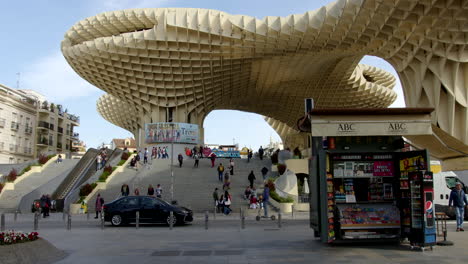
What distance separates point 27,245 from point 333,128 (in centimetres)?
683

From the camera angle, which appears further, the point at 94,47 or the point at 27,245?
the point at 94,47

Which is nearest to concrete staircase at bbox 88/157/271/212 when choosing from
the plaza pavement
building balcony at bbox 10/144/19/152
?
the plaza pavement

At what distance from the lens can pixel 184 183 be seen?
28906 mm

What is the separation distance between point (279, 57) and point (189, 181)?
17687mm

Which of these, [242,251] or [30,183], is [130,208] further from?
[30,183]

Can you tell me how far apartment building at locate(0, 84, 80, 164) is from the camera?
49500 millimetres

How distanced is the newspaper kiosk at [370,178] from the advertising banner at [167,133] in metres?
37.7

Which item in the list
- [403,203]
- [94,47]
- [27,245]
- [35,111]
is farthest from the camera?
[35,111]

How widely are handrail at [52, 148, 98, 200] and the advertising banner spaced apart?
11.2 metres

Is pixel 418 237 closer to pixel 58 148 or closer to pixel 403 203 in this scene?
pixel 403 203

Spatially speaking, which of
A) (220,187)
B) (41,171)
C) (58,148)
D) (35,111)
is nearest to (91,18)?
(41,171)

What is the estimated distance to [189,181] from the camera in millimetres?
29375

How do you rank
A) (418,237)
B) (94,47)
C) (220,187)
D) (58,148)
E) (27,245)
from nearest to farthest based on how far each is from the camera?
(27,245)
(418,237)
(220,187)
(94,47)
(58,148)

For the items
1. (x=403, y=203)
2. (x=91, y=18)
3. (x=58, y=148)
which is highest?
(x=91, y=18)
